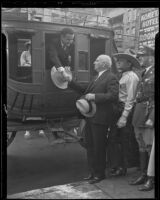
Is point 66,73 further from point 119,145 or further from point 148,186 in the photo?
point 148,186

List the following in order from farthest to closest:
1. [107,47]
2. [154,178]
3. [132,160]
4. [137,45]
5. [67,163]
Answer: [67,163] < [107,47] < [132,160] < [137,45] < [154,178]

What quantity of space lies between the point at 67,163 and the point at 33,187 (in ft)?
3.20

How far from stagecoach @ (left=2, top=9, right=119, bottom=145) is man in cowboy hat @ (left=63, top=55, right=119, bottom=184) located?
1.16 ft

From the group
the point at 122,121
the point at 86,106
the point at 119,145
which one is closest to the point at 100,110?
the point at 86,106

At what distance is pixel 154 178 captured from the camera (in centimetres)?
321

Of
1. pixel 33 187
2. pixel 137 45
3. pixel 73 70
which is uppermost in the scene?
pixel 137 45

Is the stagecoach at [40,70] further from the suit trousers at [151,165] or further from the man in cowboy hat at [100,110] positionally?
the suit trousers at [151,165]

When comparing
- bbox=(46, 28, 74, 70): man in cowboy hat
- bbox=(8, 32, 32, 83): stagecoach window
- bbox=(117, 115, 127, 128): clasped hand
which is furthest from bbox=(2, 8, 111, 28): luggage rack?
bbox=(117, 115, 127, 128): clasped hand

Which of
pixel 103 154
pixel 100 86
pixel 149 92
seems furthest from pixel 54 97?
pixel 149 92

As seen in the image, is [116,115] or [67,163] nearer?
[116,115]

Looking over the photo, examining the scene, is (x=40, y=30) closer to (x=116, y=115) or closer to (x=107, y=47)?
(x=107, y=47)

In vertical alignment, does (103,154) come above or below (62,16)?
below

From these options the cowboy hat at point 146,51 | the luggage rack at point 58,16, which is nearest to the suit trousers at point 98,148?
the cowboy hat at point 146,51

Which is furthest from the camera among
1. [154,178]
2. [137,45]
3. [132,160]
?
[132,160]
